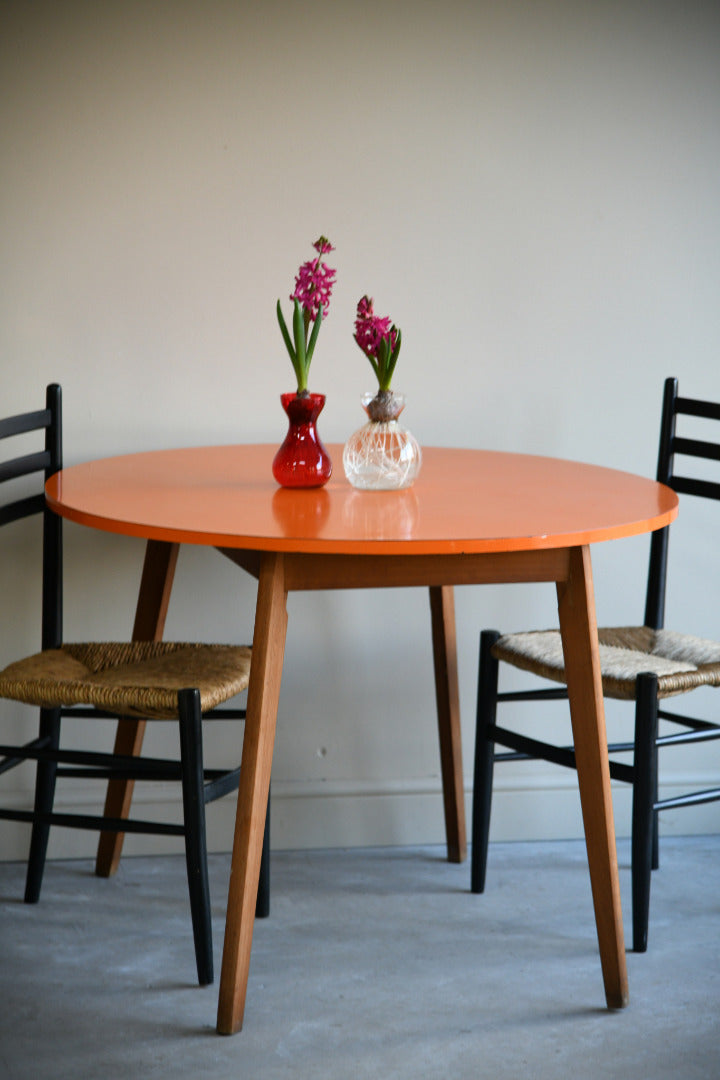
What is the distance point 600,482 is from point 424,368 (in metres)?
0.62

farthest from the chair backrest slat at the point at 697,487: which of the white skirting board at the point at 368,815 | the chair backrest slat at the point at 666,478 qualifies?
the white skirting board at the point at 368,815

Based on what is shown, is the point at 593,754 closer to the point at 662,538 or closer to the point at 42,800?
the point at 662,538

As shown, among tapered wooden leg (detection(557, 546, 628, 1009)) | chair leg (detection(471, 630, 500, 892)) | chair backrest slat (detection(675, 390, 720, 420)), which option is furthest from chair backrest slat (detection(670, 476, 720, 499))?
tapered wooden leg (detection(557, 546, 628, 1009))

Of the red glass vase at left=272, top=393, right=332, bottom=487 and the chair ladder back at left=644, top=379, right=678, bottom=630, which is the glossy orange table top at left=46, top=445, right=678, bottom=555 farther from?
the chair ladder back at left=644, top=379, right=678, bottom=630

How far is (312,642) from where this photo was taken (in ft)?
9.00

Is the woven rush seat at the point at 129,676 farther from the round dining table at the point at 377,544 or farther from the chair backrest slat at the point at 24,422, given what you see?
the chair backrest slat at the point at 24,422

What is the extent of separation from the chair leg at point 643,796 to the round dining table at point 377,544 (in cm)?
18

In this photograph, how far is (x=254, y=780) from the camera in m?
1.84

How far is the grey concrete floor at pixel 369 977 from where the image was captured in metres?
1.83

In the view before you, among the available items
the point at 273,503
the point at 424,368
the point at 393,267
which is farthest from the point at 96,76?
the point at 273,503

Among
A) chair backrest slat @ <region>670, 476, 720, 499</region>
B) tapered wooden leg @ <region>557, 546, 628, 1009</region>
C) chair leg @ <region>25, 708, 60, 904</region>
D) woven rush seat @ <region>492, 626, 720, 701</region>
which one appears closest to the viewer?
tapered wooden leg @ <region>557, 546, 628, 1009</region>

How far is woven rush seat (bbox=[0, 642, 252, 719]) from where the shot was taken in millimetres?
2000

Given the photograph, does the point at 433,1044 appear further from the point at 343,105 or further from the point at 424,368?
the point at 343,105

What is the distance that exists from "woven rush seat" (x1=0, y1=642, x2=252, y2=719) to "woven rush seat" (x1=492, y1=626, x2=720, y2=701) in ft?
1.88
